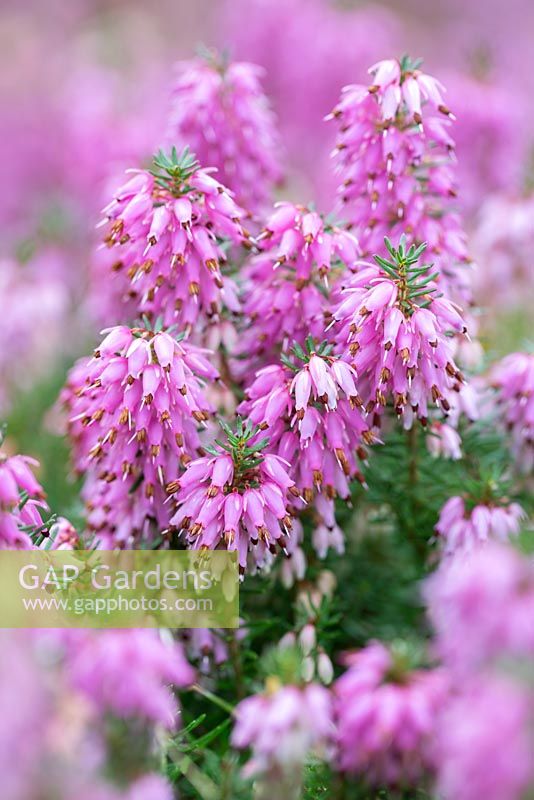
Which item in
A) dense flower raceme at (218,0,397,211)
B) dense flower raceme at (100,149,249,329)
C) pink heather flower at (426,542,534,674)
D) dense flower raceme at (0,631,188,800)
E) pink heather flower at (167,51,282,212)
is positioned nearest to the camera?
dense flower raceme at (0,631,188,800)

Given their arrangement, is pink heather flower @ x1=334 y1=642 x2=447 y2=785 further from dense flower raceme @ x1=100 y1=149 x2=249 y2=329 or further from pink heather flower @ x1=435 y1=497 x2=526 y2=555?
dense flower raceme @ x1=100 y1=149 x2=249 y2=329

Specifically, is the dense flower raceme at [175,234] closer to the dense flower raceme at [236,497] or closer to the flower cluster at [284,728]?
the dense flower raceme at [236,497]

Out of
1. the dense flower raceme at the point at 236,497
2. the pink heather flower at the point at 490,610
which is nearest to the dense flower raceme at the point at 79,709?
the dense flower raceme at the point at 236,497

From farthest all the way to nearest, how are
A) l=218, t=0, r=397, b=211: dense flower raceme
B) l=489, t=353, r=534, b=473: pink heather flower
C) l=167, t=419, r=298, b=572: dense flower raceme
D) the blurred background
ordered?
l=218, t=0, r=397, b=211: dense flower raceme
the blurred background
l=489, t=353, r=534, b=473: pink heather flower
l=167, t=419, r=298, b=572: dense flower raceme

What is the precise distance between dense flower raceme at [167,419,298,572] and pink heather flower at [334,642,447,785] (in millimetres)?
546

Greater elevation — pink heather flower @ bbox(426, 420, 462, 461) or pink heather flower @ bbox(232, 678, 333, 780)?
pink heather flower @ bbox(426, 420, 462, 461)

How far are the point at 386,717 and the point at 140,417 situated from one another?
1.26 metres

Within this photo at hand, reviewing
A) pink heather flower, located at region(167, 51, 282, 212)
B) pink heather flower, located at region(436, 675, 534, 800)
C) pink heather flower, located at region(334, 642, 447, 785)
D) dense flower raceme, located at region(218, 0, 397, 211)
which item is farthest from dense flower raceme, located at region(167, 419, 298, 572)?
dense flower raceme, located at region(218, 0, 397, 211)

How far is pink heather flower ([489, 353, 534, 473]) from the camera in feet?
13.3

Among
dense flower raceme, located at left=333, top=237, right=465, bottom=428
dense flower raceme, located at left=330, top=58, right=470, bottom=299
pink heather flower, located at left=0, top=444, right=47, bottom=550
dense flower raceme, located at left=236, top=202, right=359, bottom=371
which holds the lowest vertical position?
pink heather flower, located at left=0, top=444, right=47, bottom=550

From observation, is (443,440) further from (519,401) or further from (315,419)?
(315,419)

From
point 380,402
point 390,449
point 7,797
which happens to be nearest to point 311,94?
point 390,449

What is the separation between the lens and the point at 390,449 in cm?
434

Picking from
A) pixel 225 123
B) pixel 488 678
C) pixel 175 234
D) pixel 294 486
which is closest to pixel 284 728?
pixel 488 678
